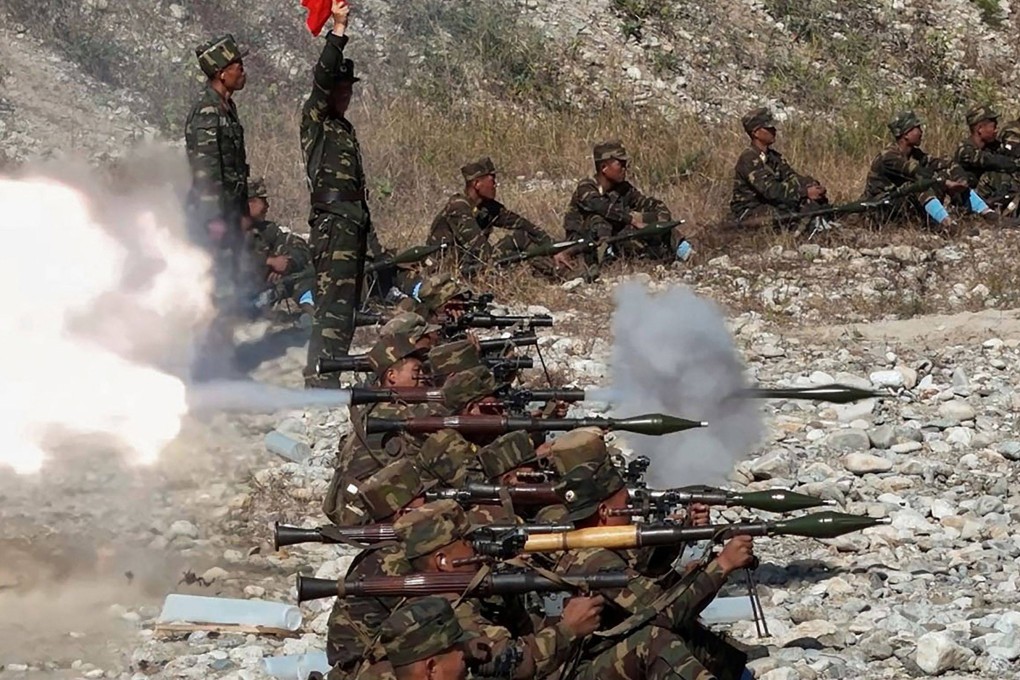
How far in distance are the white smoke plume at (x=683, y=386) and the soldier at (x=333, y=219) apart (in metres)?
1.87

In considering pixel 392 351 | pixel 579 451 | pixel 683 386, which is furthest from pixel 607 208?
pixel 579 451

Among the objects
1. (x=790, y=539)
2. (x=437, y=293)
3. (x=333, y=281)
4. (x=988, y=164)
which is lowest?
(x=790, y=539)

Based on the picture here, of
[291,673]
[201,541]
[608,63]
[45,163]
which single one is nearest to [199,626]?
[291,673]

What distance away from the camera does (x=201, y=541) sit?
8953 mm

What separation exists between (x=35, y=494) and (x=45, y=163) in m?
9.38

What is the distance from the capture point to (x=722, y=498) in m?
6.39

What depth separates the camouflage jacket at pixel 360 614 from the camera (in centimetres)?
555

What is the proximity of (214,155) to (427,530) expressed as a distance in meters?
5.98

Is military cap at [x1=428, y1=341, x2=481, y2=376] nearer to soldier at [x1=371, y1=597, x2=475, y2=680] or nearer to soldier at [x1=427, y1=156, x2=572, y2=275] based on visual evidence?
soldier at [x1=371, y1=597, x2=475, y2=680]

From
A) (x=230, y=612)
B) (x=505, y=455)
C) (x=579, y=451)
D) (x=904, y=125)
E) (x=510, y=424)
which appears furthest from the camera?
(x=904, y=125)

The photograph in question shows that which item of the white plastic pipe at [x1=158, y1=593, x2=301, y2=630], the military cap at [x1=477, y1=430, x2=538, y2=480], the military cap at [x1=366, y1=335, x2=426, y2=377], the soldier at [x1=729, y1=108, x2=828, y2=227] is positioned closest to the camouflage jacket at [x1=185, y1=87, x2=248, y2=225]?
the military cap at [x1=366, y1=335, x2=426, y2=377]

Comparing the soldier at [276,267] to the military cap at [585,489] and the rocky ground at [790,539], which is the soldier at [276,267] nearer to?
the rocky ground at [790,539]

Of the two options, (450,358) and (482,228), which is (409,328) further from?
(482,228)

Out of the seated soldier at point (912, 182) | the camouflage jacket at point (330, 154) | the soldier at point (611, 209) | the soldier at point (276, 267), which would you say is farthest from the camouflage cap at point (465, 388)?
the seated soldier at point (912, 182)
